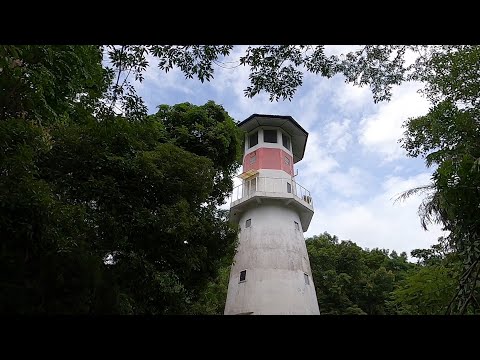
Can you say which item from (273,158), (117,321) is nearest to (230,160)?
(273,158)

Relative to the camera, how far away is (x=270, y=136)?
18266 mm

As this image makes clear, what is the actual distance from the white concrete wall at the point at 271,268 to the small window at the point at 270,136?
11.2 ft

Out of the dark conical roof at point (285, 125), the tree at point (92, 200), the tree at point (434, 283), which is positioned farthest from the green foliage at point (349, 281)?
the tree at point (92, 200)

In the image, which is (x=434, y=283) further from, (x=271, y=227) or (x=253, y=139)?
(x=253, y=139)

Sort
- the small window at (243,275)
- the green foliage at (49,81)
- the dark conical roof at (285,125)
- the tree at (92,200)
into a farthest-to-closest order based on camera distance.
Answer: the dark conical roof at (285,125) < the small window at (243,275) < the green foliage at (49,81) < the tree at (92,200)

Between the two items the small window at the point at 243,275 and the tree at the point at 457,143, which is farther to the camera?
the small window at the point at 243,275

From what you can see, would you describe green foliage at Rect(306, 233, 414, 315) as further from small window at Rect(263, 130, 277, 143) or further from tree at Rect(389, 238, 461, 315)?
tree at Rect(389, 238, 461, 315)

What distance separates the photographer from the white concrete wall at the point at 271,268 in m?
13.9

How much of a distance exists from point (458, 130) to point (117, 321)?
726 centimetres

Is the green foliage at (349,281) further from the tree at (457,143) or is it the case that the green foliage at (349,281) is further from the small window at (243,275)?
the tree at (457,143)

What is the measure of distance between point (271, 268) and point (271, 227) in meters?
1.84

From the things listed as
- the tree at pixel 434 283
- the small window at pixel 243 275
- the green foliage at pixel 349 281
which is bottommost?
the tree at pixel 434 283

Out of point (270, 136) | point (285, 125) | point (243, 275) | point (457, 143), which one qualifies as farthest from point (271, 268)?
point (457, 143)
